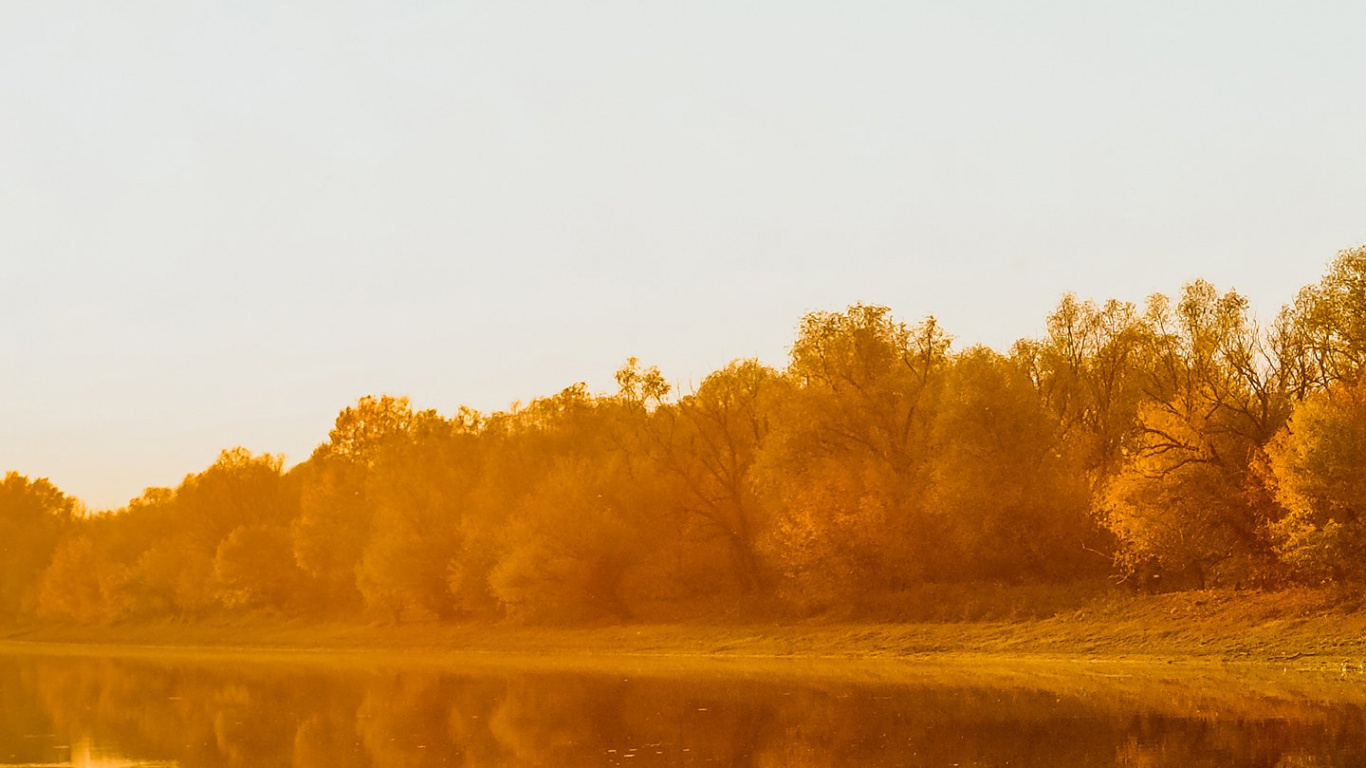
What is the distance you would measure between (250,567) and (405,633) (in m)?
30.3

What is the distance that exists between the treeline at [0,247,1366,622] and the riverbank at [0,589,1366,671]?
2.28 m

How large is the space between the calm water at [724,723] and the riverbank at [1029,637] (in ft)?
18.9

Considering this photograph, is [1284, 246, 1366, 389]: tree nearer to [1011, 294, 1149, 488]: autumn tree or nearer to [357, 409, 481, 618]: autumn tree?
[1011, 294, 1149, 488]: autumn tree

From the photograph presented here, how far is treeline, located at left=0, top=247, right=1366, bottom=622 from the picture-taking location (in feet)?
176

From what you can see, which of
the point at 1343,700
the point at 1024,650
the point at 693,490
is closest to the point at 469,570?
the point at 693,490

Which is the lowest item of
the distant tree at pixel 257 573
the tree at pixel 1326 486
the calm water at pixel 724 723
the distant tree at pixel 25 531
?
the calm water at pixel 724 723

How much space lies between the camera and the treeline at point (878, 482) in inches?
2111

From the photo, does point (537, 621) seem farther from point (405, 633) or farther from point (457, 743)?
point (457, 743)

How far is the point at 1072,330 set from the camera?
76.8m

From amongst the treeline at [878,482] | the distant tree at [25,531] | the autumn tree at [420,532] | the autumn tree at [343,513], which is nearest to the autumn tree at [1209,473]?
the treeline at [878,482]

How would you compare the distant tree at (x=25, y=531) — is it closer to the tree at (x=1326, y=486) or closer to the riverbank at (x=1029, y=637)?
the riverbank at (x=1029, y=637)

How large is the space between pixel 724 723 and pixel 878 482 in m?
35.5

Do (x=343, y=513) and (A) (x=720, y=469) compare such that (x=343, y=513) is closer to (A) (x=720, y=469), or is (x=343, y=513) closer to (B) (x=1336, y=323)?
(A) (x=720, y=469)

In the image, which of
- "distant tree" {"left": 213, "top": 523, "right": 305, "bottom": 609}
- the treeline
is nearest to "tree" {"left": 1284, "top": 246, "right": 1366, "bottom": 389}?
the treeline
